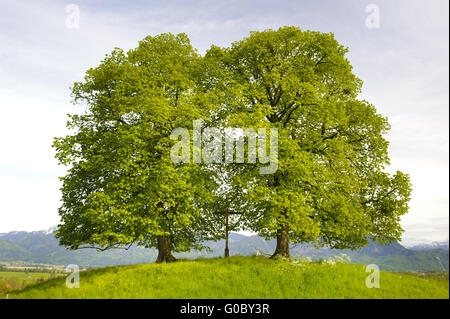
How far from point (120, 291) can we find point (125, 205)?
5.09 metres

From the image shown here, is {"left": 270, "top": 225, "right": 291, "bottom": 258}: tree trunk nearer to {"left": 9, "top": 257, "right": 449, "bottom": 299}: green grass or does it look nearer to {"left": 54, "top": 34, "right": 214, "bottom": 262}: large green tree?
{"left": 9, "top": 257, "right": 449, "bottom": 299}: green grass

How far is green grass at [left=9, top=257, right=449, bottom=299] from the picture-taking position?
42.8ft

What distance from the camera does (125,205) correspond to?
16953mm

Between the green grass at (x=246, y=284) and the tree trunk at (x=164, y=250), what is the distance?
377 centimetres

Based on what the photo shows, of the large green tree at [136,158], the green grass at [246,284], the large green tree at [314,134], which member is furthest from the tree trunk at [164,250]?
the large green tree at [314,134]

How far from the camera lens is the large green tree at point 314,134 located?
19.7 metres

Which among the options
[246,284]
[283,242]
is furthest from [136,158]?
[283,242]

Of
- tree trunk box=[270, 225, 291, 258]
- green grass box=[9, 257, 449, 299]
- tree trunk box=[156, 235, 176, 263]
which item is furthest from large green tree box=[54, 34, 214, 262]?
tree trunk box=[270, 225, 291, 258]

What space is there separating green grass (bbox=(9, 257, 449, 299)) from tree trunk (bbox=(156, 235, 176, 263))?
3.77 meters

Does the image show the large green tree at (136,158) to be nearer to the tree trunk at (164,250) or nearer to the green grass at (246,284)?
the tree trunk at (164,250)

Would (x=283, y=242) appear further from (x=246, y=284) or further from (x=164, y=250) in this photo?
(x=164, y=250)

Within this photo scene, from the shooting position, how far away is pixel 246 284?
47.6ft

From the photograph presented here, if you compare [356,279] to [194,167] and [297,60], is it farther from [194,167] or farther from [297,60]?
[297,60]

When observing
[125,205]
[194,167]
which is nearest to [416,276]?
[194,167]
